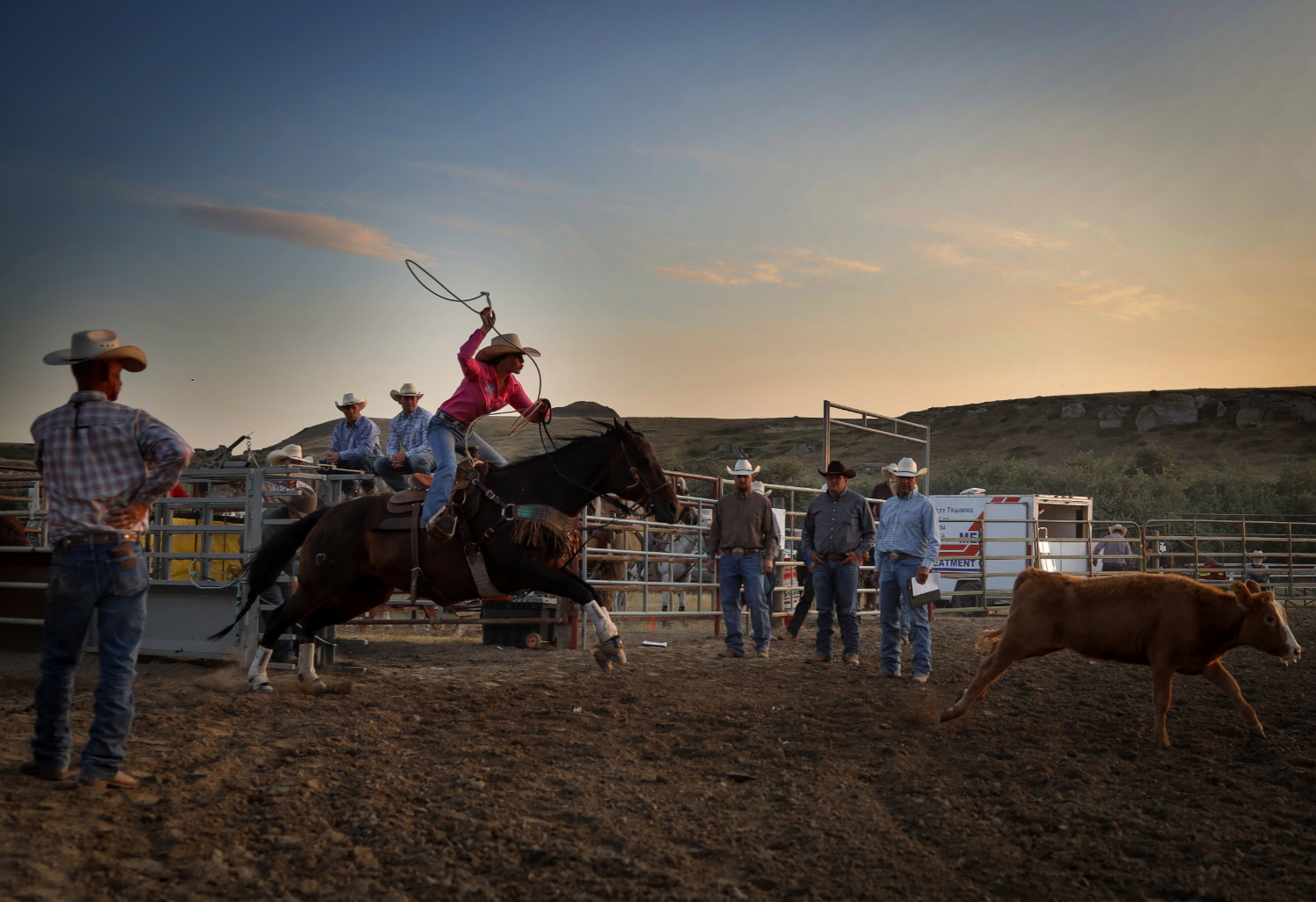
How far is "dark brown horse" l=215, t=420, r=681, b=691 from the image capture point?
262 inches

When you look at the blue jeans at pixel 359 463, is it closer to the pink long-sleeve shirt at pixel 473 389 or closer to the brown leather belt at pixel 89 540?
the pink long-sleeve shirt at pixel 473 389

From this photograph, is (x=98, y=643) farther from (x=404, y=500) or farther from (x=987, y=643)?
(x=987, y=643)

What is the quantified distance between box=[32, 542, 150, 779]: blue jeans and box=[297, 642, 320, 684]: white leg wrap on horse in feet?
9.88

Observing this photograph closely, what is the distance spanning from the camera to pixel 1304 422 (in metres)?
83.7

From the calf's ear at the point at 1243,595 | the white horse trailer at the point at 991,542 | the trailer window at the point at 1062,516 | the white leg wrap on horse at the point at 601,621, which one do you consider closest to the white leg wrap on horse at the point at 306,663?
the white leg wrap on horse at the point at 601,621

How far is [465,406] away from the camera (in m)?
6.74

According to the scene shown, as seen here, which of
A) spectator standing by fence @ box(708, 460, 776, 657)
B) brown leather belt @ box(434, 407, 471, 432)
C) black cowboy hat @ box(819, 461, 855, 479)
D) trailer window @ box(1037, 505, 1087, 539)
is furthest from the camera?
trailer window @ box(1037, 505, 1087, 539)

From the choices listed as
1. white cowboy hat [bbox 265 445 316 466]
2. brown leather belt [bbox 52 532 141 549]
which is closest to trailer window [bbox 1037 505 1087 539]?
white cowboy hat [bbox 265 445 316 466]

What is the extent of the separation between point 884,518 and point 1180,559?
21554mm

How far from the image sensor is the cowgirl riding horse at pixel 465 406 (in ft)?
21.8

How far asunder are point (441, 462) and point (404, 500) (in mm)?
458

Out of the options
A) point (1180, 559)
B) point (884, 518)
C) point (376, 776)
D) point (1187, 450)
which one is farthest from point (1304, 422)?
point (376, 776)

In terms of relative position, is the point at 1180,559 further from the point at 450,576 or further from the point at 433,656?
the point at 450,576

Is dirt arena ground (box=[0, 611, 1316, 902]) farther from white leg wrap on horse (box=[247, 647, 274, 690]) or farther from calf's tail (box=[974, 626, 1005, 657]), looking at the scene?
calf's tail (box=[974, 626, 1005, 657])
